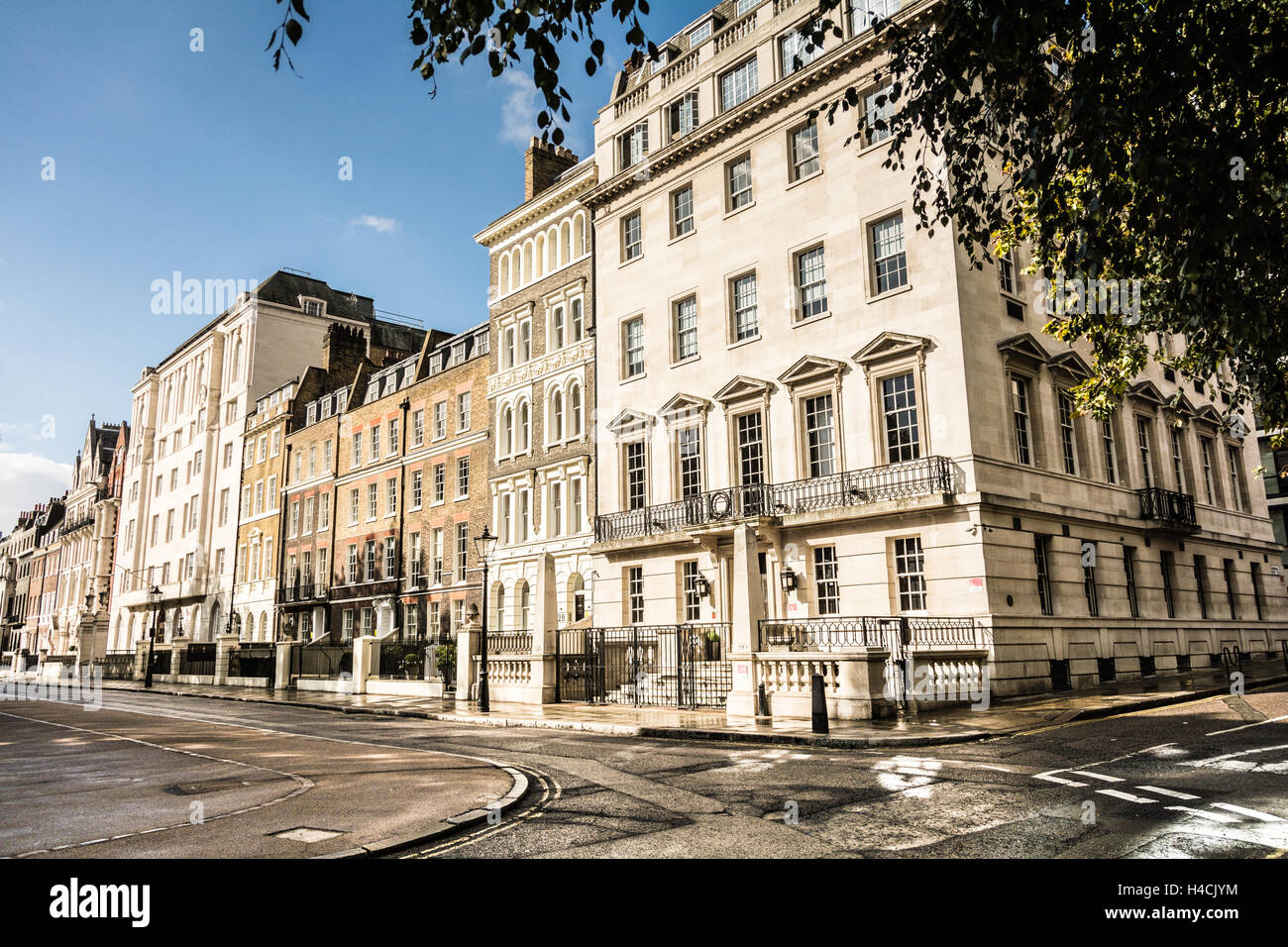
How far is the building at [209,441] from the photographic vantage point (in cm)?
5753

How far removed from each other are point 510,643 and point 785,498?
28.9ft

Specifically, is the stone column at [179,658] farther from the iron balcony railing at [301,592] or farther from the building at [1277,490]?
the building at [1277,490]

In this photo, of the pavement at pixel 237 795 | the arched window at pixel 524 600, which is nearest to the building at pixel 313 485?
the arched window at pixel 524 600

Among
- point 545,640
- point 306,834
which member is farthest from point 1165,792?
point 545,640

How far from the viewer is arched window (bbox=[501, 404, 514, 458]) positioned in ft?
120

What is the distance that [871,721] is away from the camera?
1541 cm

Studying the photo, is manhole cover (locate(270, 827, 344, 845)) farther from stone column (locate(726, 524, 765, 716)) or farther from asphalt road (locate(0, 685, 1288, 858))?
stone column (locate(726, 524, 765, 716))

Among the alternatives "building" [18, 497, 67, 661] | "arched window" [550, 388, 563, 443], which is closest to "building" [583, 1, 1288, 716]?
"arched window" [550, 388, 563, 443]

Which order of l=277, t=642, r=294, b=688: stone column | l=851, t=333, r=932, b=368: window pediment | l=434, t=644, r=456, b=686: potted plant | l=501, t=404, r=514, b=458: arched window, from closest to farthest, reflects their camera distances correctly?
l=851, t=333, r=932, b=368: window pediment, l=434, t=644, r=456, b=686: potted plant, l=277, t=642, r=294, b=688: stone column, l=501, t=404, r=514, b=458: arched window

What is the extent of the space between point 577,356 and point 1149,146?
2699cm

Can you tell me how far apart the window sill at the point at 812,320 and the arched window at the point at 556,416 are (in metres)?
11.8

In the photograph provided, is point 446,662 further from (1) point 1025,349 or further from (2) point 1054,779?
(2) point 1054,779

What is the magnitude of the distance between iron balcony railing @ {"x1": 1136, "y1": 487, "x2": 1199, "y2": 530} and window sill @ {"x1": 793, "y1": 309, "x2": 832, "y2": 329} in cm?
1095
